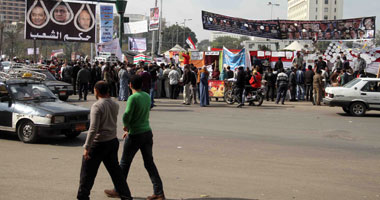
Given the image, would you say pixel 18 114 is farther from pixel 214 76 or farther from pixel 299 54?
pixel 299 54

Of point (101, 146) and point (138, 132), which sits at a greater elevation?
point (138, 132)

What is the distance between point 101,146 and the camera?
5.45 meters

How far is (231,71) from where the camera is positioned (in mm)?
23828

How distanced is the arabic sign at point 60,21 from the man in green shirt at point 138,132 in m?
26.4

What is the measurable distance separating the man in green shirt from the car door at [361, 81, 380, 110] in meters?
13.5

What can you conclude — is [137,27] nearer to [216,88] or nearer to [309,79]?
[216,88]

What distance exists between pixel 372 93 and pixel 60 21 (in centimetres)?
2170

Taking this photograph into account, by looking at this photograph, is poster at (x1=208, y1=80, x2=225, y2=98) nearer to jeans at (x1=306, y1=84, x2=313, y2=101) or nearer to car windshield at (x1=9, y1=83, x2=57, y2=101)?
jeans at (x1=306, y1=84, x2=313, y2=101)

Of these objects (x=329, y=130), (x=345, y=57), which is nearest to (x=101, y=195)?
(x=329, y=130)

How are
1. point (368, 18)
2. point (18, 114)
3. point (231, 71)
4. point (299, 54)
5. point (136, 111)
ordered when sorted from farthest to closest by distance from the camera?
1. point (368, 18)
2. point (299, 54)
3. point (231, 71)
4. point (18, 114)
5. point (136, 111)

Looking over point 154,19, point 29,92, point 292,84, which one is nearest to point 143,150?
point 29,92

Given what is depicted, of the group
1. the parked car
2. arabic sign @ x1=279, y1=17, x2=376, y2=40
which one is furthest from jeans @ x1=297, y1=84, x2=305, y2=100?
the parked car

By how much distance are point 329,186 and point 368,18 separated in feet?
81.6

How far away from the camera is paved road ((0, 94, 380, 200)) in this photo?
21.3 ft
